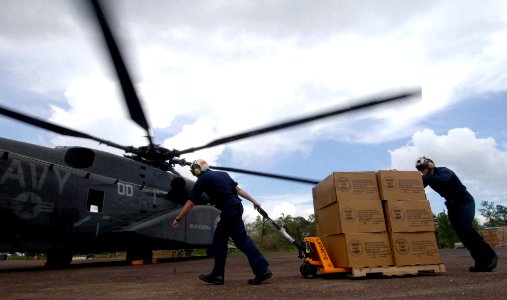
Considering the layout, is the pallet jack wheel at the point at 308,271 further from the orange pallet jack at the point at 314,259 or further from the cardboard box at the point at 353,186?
the cardboard box at the point at 353,186

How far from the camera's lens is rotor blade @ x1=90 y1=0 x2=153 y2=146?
4143mm

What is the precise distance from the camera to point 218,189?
206 inches

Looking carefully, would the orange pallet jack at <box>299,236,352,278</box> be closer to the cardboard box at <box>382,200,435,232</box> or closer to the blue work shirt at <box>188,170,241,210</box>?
the cardboard box at <box>382,200,435,232</box>

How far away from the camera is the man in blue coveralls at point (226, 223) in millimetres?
4824

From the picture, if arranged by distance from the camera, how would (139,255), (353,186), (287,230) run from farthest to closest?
1. (287,230)
2. (139,255)
3. (353,186)

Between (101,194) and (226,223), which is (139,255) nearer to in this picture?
(101,194)

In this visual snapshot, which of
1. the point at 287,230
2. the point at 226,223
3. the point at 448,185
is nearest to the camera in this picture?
the point at 226,223

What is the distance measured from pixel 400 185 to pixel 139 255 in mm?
8122

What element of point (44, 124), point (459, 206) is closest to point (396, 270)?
point (459, 206)

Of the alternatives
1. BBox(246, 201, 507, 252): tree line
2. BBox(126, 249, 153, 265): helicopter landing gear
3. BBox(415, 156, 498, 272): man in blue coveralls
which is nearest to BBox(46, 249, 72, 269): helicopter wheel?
BBox(126, 249, 153, 265): helicopter landing gear

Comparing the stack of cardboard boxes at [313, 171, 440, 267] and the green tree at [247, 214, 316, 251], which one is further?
the green tree at [247, 214, 316, 251]

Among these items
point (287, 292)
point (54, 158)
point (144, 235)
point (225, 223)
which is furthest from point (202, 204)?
point (287, 292)

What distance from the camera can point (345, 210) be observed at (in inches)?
209

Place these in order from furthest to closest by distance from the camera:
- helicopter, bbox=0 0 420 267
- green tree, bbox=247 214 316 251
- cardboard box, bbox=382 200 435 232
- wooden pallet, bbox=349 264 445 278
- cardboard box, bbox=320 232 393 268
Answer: green tree, bbox=247 214 316 251
helicopter, bbox=0 0 420 267
cardboard box, bbox=382 200 435 232
cardboard box, bbox=320 232 393 268
wooden pallet, bbox=349 264 445 278
